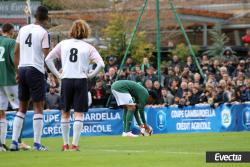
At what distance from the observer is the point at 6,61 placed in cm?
1741

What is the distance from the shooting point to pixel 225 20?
142 ft

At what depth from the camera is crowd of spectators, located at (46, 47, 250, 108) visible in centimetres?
2861

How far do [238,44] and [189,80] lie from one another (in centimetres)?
1258

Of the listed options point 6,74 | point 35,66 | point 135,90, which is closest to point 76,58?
point 35,66

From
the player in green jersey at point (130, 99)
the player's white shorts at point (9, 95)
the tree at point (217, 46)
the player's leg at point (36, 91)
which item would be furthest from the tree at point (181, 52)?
the player's leg at point (36, 91)

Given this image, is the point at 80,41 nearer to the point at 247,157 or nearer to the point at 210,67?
the point at 247,157

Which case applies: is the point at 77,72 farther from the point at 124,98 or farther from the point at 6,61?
the point at 124,98

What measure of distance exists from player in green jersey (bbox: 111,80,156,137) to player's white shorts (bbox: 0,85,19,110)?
284 inches

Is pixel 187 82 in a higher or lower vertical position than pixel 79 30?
lower

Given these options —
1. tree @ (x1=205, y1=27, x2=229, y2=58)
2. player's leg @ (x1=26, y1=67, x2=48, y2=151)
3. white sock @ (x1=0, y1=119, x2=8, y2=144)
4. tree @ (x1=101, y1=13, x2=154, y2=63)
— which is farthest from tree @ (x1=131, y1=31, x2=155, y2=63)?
player's leg @ (x1=26, y1=67, x2=48, y2=151)

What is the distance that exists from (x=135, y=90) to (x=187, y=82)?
533cm

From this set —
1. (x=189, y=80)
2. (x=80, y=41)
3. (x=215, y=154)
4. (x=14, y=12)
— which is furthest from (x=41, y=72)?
(x=14, y=12)

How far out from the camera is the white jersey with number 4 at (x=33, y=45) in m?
16.4

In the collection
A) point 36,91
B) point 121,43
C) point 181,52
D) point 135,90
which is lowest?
point 135,90
